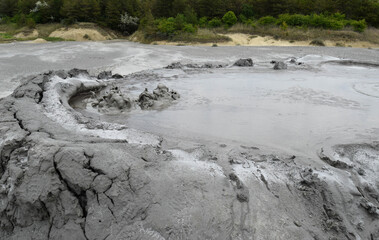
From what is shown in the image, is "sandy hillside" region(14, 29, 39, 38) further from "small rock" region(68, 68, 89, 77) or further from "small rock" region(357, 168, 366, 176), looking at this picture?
"small rock" region(357, 168, 366, 176)

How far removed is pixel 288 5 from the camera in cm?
2553

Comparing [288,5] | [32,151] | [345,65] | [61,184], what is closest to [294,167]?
[61,184]

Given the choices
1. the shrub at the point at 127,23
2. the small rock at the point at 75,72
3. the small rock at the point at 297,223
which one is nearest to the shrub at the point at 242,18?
the shrub at the point at 127,23

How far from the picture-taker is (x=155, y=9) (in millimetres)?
30594

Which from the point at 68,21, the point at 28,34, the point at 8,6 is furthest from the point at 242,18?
the point at 8,6

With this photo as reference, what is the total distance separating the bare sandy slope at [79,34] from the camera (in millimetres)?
25750

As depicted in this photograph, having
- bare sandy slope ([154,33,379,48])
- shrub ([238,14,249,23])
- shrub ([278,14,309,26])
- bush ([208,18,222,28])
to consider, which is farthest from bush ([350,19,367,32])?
bush ([208,18,222,28])

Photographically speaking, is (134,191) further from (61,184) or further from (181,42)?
(181,42)

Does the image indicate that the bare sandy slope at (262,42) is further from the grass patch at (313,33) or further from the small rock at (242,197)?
the small rock at (242,197)

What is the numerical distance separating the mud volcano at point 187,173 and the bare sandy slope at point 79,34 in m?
23.2

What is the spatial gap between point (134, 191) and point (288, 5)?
2754 cm

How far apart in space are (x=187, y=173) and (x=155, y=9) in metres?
31.0

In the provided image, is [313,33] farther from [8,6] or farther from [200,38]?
[8,6]

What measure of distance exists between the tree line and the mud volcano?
72.8 ft
